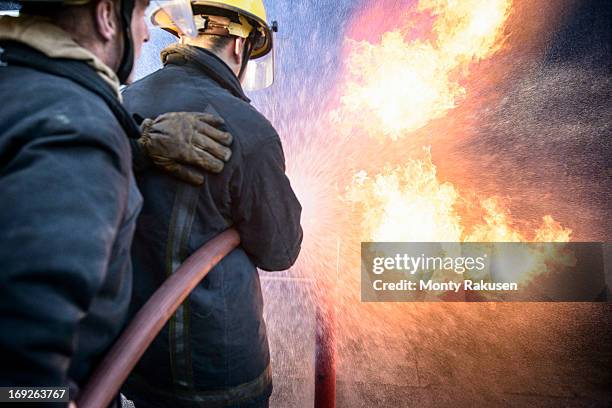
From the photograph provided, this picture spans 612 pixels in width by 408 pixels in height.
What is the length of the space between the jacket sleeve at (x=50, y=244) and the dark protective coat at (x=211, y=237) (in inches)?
25.9

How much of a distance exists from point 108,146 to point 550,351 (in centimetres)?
476

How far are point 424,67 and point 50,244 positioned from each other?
5.10 m

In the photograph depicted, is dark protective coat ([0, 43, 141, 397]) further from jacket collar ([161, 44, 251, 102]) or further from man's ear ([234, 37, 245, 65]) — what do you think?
man's ear ([234, 37, 245, 65])

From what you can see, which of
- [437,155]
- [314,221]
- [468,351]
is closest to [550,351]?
[468,351]

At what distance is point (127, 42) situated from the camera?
104 cm

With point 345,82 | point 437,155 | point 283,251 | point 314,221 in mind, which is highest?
point 345,82

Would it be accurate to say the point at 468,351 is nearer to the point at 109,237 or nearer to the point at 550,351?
the point at 550,351

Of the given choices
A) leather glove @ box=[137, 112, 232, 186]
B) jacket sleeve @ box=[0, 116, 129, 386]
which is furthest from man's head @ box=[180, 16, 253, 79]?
jacket sleeve @ box=[0, 116, 129, 386]

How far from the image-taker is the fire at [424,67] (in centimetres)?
499

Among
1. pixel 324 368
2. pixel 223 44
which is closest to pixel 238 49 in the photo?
pixel 223 44

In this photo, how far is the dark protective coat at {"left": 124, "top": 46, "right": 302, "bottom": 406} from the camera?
1359 millimetres

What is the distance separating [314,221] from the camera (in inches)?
201

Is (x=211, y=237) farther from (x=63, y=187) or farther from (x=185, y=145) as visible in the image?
(x=63, y=187)

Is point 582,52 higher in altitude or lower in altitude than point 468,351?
higher
